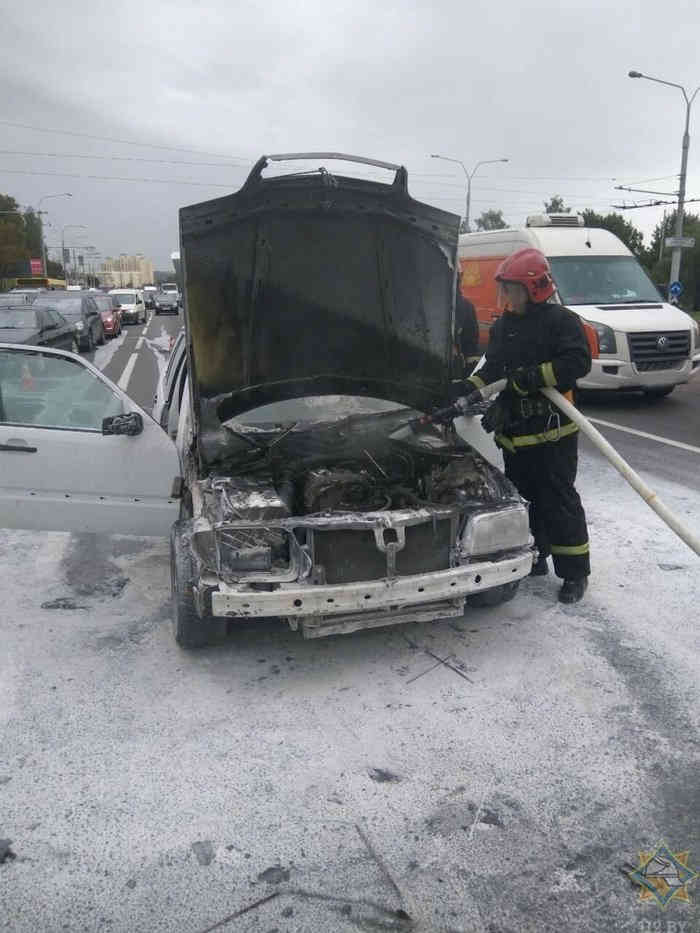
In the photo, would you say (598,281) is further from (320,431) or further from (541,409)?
(320,431)

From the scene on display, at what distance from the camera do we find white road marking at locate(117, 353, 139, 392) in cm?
1376

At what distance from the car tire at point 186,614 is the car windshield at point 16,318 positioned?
12.1 m

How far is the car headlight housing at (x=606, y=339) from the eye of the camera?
33.9 feet

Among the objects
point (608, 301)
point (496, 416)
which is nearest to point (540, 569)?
point (496, 416)

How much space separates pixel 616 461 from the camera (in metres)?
3.99

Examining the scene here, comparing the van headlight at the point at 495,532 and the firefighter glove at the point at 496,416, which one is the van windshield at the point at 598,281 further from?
the van headlight at the point at 495,532

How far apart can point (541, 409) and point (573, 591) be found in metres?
1.07

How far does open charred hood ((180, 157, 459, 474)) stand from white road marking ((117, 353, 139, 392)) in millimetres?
8288

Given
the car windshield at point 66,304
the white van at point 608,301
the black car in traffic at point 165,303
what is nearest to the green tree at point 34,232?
the black car in traffic at point 165,303

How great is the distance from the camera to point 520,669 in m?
3.73

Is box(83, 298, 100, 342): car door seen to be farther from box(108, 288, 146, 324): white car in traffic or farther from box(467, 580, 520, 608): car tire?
box(467, 580, 520, 608): car tire

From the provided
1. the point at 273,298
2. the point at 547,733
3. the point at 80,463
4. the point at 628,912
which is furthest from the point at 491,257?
the point at 628,912

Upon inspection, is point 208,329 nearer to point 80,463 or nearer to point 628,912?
point 80,463

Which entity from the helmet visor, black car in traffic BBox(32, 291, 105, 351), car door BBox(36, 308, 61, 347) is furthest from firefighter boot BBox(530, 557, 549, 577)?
black car in traffic BBox(32, 291, 105, 351)
